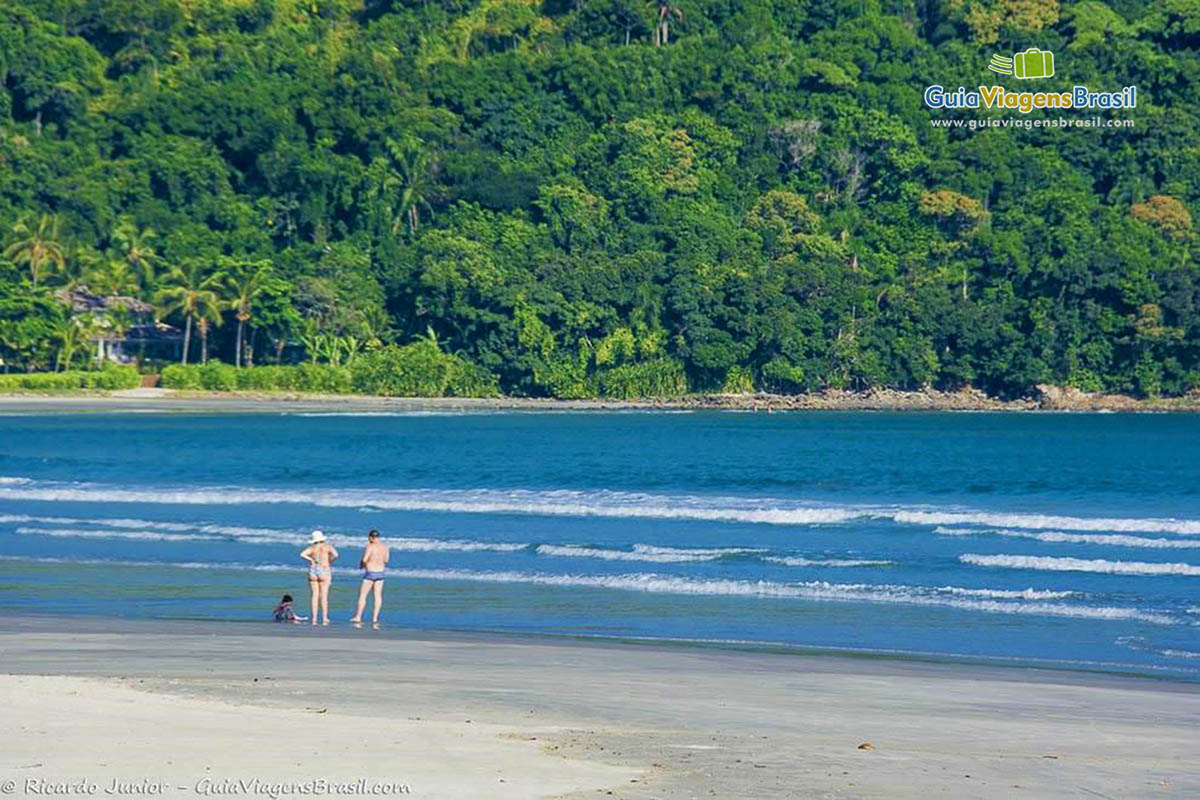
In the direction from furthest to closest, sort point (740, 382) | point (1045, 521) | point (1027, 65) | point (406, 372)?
point (1027, 65)
point (740, 382)
point (406, 372)
point (1045, 521)

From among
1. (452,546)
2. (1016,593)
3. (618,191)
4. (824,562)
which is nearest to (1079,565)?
(1016,593)

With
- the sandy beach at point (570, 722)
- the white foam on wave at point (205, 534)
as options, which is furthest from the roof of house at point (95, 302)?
the sandy beach at point (570, 722)

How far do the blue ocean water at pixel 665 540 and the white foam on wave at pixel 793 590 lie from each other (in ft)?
0.31

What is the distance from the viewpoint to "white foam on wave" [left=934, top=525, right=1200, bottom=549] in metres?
34.5

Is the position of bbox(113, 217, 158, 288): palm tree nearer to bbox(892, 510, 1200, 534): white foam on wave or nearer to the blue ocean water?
the blue ocean water

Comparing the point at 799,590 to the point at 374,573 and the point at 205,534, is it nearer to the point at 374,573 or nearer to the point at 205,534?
the point at 374,573

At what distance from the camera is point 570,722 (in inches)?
612

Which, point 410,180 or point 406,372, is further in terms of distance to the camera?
point 410,180

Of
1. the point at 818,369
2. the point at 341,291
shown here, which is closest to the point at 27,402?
the point at 341,291

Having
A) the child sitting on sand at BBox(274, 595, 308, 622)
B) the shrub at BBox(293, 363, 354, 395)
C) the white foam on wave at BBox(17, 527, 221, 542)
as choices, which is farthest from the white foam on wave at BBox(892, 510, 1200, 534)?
the shrub at BBox(293, 363, 354, 395)

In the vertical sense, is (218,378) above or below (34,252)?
below

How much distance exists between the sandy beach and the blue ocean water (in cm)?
318

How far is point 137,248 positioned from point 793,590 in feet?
378

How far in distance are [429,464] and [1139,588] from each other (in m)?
41.6
